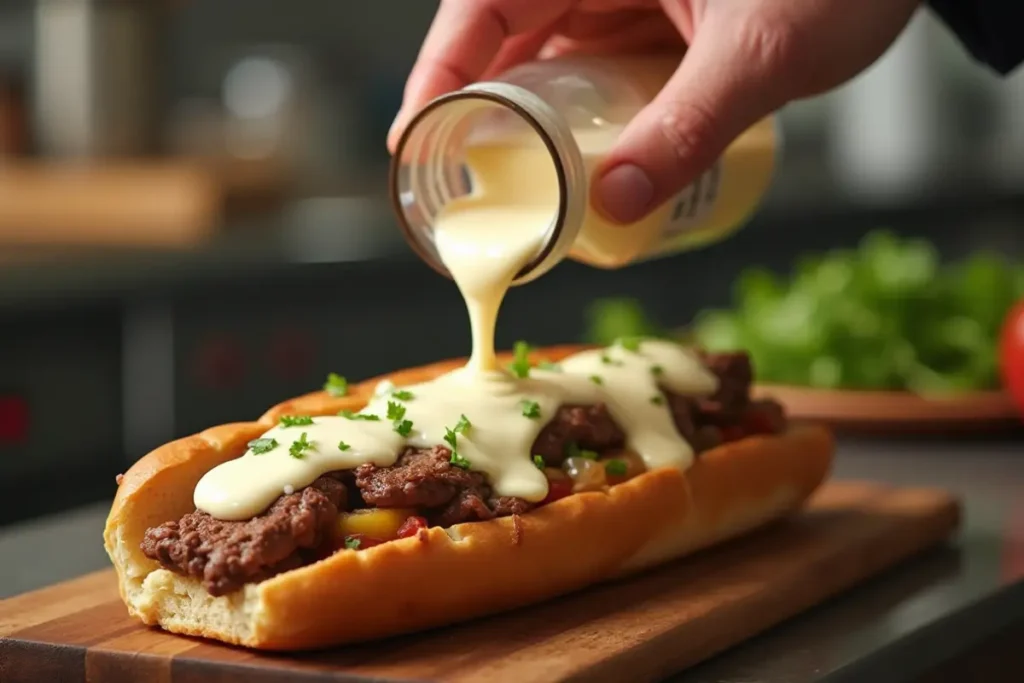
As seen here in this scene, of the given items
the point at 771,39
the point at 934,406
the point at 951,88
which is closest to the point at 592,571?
the point at 771,39

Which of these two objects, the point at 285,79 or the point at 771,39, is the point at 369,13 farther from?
the point at 771,39

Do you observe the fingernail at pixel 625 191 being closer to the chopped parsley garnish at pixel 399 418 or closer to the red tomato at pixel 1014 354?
the chopped parsley garnish at pixel 399 418

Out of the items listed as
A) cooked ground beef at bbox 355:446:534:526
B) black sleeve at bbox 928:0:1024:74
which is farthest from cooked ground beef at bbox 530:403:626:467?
black sleeve at bbox 928:0:1024:74

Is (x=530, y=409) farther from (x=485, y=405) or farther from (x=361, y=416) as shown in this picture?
(x=361, y=416)

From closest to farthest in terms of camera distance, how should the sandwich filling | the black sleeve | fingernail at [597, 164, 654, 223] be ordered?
the sandwich filling < fingernail at [597, 164, 654, 223] < the black sleeve

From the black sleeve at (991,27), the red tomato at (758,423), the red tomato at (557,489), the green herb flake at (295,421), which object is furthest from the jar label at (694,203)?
the black sleeve at (991,27)

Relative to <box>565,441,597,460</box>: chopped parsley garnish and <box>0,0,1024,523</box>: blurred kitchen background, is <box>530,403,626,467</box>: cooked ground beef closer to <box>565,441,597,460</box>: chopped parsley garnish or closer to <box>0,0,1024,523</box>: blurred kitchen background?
<box>565,441,597,460</box>: chopped parsley garnish

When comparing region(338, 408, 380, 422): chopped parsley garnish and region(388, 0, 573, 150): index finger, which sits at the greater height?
region(388, 0, 573, 150): index finger
